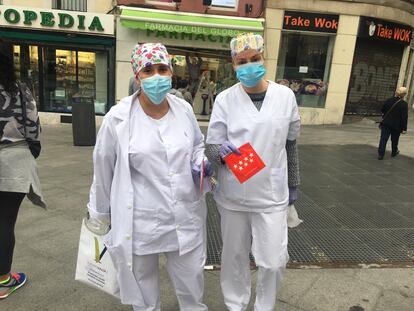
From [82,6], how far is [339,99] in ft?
30.5

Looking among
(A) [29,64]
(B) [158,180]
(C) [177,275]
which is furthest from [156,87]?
(A) [29,64]

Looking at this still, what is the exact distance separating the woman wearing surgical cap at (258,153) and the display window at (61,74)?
1089 cm

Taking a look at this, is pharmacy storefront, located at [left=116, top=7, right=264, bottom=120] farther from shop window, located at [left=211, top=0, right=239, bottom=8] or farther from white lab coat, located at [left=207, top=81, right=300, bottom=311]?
white lab coat, located at [left=207, top=81, right=300, bottom=311]

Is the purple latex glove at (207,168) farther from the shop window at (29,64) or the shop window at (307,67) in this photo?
the shop window at (307,67)

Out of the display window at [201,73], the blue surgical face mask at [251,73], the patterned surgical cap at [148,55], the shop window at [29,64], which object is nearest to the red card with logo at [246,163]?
the blue surgical face mask at [251,73]

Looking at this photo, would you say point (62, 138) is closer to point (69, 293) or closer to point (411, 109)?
point (69, 293)

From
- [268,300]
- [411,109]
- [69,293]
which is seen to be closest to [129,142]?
[268,300]

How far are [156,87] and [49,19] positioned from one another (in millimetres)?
10982

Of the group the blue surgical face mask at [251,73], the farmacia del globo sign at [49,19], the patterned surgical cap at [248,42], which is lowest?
the blue surgical face mask at [251,73]

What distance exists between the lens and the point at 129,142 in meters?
2.08

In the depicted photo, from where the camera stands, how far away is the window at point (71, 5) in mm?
11906

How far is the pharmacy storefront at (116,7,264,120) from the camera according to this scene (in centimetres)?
1161

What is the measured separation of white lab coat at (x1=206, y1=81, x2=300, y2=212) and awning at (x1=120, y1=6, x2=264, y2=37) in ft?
32.7

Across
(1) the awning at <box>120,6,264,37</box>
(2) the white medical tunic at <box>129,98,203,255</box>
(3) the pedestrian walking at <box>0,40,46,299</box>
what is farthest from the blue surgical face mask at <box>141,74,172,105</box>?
(1) the awning at <box>120,6,264,37</box>
